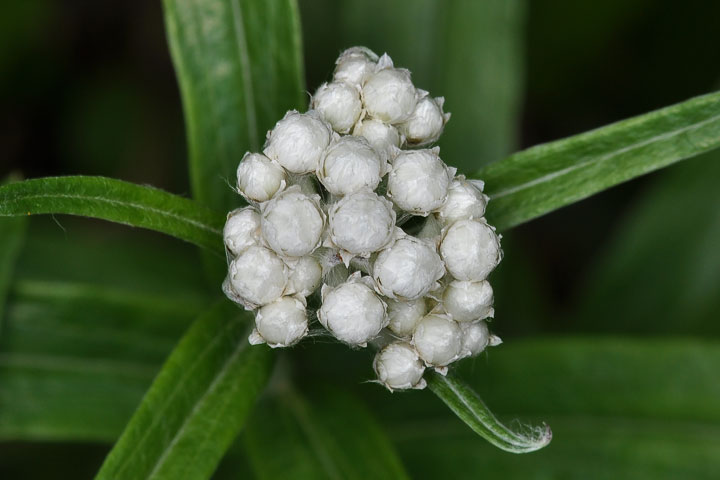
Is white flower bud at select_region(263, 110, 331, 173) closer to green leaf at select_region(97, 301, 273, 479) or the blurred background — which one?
green leaf at select_region(97, 301, 273, 479)

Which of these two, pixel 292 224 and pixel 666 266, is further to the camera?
pixel 666 266

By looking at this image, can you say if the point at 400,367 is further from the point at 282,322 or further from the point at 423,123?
the point at 423,123

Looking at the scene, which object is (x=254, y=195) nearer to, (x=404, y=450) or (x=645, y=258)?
(x=404, y=450)

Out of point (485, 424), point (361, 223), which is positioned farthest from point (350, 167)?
point (485, 424)

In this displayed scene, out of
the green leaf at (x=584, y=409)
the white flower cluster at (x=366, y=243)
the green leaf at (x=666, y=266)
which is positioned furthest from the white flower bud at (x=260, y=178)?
the green leaf at (x=666, y=266)

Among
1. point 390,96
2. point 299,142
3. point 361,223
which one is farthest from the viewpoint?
point 390,96

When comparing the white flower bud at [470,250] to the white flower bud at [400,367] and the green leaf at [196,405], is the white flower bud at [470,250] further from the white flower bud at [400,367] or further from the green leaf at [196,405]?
the green leaf at [196,405]

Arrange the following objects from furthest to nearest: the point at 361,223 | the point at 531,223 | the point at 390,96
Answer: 1. the point at 531,223
2. the point at 390,96
3. the point at 361,223
